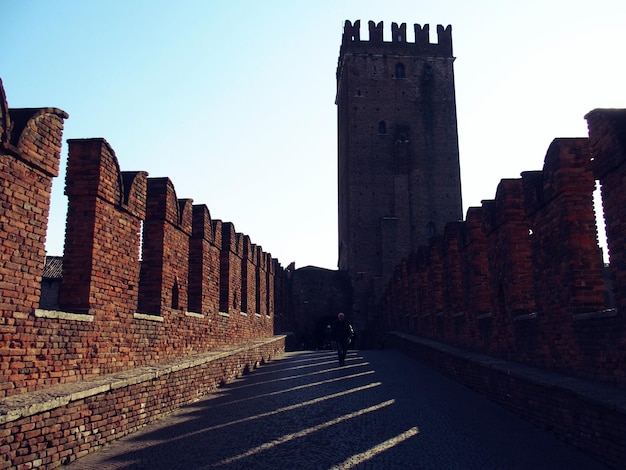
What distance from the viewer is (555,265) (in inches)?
297

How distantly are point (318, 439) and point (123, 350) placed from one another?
2.83 m

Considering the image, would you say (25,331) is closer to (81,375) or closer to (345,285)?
(81,375)

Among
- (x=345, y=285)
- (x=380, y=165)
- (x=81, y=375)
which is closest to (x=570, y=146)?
(x=81, y=375)

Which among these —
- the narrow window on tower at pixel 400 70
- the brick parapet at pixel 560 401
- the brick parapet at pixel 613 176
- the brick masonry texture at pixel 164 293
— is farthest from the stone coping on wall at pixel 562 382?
the narrow window on tower at pixel 400 70

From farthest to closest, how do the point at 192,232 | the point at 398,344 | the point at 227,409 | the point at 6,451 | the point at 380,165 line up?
the point at 380,165
the point at 398,344
the point at 192,232
the point at 227,409
the point at 6,451

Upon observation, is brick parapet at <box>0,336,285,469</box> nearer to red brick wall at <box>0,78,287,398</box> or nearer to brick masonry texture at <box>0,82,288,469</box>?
brick masonry texture at <box>0,82,288,469</box>

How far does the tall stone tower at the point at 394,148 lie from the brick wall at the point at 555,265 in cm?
2649

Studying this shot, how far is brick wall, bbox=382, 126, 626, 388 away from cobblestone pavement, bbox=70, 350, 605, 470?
3.51 feet

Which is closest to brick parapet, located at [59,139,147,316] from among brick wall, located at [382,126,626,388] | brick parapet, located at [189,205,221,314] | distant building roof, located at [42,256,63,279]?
brick parapet, located at [189,205,221,314]

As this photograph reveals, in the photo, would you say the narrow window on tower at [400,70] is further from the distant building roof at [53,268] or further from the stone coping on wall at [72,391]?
the stone coping on wall at [72,391]

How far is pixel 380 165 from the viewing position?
39.9 metres

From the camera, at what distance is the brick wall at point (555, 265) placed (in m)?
6.09

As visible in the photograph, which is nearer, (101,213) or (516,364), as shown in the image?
(101,213)

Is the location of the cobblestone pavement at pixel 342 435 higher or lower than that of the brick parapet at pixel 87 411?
lower
